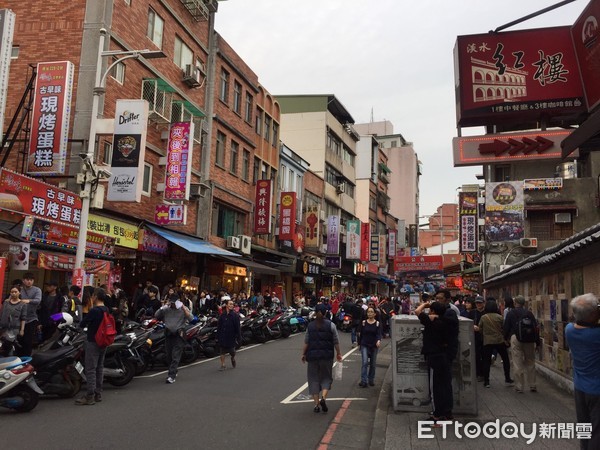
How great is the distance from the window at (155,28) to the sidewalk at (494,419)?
16.4 metres

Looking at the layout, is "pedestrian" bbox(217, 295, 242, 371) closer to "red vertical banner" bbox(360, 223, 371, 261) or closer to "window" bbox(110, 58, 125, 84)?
"window" bbox(110, 58, 125, 84)

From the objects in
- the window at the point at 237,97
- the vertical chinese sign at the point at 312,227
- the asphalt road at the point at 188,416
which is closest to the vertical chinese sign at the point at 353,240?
the vertical chinese sign at the point at 312,227

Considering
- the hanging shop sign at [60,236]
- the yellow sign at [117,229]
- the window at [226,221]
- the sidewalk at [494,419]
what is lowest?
the sidewalk at [494,419]

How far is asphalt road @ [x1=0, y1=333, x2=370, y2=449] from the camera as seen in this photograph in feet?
21.9

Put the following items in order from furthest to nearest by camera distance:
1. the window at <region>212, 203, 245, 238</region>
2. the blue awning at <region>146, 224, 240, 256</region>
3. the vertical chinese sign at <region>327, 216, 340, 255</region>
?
the vertical chinese sign at <region>327, 216, 340, 255</region>, the window at <region>212, 203, 245, 238</region>, the blue awning at <region>146, 224, 240, 256</region>

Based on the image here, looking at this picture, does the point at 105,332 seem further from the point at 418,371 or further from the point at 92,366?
the point at 418,371

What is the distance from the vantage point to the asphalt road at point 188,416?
6.69m

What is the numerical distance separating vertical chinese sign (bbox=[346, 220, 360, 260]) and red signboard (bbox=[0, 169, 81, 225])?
32401mm

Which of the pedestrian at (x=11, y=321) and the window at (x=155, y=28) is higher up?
the window at (x=155, y=28)

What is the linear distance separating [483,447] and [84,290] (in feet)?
35.2

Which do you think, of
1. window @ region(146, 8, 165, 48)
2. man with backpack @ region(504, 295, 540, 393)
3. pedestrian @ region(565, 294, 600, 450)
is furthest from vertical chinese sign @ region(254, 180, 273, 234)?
pedestrian @ region(565, 294, 600, 450)

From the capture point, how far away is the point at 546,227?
1083 inches

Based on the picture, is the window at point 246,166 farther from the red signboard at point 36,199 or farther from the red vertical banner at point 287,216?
the red signboard at point 36,199

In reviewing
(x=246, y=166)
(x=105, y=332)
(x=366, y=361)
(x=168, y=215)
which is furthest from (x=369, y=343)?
(x=246, y=166)
